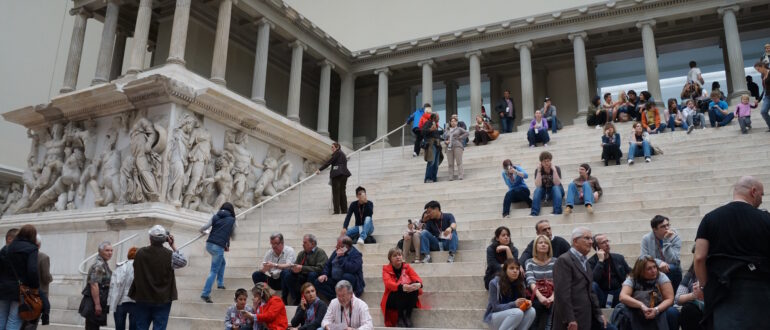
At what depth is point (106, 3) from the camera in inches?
727

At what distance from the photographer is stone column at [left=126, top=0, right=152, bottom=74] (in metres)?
15.9

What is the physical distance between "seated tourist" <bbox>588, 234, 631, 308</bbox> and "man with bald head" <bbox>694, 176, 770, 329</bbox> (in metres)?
2.46

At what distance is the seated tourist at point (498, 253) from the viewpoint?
22.7ft

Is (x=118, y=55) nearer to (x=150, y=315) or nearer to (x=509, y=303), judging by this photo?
(x=150, y=315)

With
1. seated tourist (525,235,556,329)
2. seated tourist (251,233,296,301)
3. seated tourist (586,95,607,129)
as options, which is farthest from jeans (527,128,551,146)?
seated tourist (525,235,556,329)

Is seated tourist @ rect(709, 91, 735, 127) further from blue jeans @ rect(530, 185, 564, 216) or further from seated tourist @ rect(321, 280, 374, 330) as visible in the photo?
seated tourist @ rect(321, 280, 374, 330)

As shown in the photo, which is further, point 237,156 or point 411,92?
point 411,92

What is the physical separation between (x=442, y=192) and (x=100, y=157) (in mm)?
8682

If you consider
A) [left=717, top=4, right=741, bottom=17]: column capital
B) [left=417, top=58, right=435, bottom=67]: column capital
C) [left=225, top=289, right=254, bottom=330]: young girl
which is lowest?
[left=225, top=289, right=254, bottom=330]: young girl

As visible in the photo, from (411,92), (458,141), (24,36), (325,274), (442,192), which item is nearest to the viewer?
(325,274)

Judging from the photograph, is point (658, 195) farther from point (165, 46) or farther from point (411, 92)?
point (411, 92)

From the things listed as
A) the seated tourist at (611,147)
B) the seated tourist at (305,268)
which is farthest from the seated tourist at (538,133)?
the seated tourist at (305,268)

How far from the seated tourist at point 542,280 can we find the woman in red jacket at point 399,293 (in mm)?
1494

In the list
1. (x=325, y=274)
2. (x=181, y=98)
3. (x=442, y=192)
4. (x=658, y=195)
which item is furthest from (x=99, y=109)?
(x=658, y=195)
